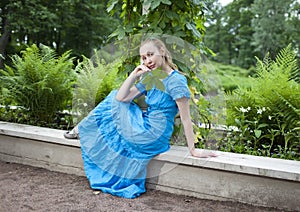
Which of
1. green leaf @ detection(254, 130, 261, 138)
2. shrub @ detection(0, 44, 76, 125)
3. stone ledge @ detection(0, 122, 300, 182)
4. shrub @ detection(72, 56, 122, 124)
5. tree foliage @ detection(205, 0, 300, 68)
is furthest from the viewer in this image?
tree foliage @ detection(205, 0, 300, 68)

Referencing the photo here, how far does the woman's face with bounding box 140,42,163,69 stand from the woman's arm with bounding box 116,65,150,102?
0.37 ft

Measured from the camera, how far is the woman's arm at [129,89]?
7.61 ft

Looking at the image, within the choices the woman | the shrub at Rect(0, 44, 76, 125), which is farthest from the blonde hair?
the shrub at Rect(0, 44, 76, 125)

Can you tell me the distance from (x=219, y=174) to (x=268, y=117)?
3.28ft

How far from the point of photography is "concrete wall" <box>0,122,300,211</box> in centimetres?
208

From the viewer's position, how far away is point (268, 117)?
9.63 feet

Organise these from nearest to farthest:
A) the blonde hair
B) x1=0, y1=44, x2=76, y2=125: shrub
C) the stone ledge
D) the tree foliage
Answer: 1. the stone ledge
2. the blonde hair
3. x1=0, y1=44, x2=76, y2=125: shrub
4. the tree foliage

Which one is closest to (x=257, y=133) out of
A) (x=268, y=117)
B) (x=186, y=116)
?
(x=268, y=117)

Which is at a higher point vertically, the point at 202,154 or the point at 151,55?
the point at 151,55

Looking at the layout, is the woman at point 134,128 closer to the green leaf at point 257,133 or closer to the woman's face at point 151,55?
the woman's face at point 151,55

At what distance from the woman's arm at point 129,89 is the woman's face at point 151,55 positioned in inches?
4.4

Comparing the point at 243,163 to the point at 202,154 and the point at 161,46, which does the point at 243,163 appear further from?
the point at 161,46

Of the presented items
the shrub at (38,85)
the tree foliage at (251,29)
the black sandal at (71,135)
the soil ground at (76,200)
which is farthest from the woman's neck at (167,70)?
the tree foliage at (251,29)

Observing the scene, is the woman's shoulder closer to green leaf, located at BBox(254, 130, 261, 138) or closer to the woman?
the woman
